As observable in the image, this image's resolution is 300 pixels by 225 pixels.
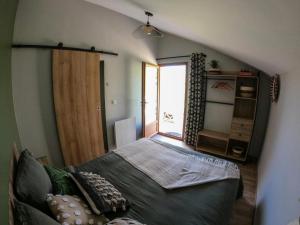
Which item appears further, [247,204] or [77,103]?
[77,103]

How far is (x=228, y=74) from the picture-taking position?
11.1 ft

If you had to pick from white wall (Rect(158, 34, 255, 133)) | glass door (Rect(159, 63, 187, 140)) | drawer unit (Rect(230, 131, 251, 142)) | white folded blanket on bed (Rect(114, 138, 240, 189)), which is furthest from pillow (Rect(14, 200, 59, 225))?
glass door (Rect(159, 63, 187, 140))

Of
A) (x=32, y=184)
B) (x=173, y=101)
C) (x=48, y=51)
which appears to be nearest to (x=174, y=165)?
(x=32, y=184)

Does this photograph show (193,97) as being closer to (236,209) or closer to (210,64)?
(210,64)

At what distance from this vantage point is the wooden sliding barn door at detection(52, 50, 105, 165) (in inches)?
103

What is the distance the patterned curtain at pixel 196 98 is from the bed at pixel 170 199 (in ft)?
7.00

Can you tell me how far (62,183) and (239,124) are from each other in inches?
125

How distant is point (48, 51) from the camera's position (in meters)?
2.50

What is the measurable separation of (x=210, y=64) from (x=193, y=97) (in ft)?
2.64

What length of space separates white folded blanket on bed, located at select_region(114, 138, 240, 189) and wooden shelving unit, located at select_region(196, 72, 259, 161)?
4.27 feet

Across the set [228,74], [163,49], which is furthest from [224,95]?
[163,49]

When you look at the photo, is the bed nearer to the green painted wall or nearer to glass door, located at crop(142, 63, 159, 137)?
Result: the green painted wall

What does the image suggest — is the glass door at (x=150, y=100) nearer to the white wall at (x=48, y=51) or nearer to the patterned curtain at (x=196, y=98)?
the white wall at (x=48, y=51)

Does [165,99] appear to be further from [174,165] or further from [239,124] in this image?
[174,165]
